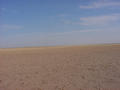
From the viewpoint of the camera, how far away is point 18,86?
6086mm

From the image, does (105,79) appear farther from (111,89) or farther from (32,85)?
(32,85)

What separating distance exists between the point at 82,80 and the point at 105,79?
100 cm

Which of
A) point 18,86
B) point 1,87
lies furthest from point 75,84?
point 1,87

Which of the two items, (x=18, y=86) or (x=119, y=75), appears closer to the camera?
(x=18, y=86)

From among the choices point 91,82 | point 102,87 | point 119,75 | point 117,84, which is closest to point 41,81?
point 91,82

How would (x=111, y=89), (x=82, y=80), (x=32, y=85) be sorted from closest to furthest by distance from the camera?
(x=111, y=89), (x=32, y=85), (x=82, y=80)

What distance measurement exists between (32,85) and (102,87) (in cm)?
275

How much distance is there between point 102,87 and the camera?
5.63 meters

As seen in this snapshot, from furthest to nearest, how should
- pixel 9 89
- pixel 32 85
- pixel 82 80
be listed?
1. pixel 82 80
2. pixel 32 85
3. pixel 9 89

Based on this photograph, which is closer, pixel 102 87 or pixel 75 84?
pixel 102 87

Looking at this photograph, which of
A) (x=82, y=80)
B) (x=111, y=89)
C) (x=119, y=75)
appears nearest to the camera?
(x=111, y=89)

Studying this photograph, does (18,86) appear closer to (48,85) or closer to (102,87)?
(48,85)

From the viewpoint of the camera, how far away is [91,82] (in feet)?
20.6

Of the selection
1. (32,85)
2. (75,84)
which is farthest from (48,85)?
(75,84)
